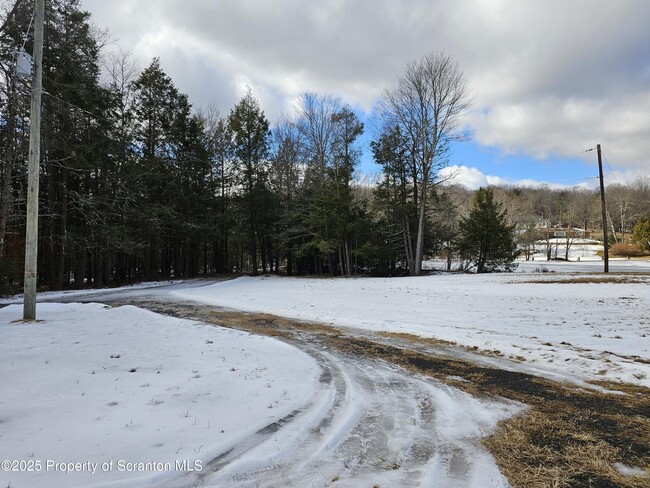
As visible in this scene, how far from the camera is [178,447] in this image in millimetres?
2891

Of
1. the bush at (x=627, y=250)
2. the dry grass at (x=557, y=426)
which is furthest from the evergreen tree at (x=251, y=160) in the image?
the bush at (x=627, y=250)

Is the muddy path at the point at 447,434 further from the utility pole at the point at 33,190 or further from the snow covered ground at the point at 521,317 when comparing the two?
the utility pole at the point at 33,190

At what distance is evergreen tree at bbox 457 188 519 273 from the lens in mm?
29078

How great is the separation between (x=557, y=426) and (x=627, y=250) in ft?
229

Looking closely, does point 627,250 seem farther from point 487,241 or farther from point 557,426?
point 557,426

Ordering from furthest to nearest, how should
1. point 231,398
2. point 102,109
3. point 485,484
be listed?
point 102,109 → point 231,398 → point 485,484

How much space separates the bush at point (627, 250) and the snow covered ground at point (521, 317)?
52.2 meters

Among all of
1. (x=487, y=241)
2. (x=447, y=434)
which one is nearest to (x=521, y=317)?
(x=447, y=434)

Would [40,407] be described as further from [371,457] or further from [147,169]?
[147,169]

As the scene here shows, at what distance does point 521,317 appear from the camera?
9.92 metres

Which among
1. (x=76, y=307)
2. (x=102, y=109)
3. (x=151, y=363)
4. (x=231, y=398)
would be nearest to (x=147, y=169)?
(x=102, y=109)

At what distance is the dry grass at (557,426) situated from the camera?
2.63 meters

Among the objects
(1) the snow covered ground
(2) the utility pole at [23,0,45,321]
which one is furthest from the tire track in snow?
(2) the utility pole at [23,0,45,321]

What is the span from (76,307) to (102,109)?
15207 millimetres
